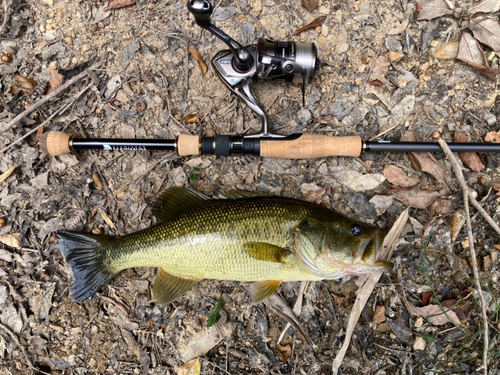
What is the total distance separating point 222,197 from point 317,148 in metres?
0.94

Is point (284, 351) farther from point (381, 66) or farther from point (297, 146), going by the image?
point (381, 66)

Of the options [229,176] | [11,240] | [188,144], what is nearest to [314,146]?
[229,176]

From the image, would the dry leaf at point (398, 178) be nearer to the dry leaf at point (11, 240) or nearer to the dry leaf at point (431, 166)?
the dry leaf at point (431, 166)

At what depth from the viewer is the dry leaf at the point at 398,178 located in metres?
3.20

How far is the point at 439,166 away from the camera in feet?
10.4

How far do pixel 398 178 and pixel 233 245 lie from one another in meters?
1.70

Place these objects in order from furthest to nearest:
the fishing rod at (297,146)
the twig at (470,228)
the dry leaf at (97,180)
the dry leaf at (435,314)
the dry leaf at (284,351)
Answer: the dry leaf at (97,180)
the dry leaf at (284,351)
the dry leaf at (435,314)
the fishing rod at (297,146)
the twig at (470,228)

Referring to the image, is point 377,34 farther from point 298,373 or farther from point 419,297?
point 298,373

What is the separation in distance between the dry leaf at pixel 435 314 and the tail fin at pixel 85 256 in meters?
2.81

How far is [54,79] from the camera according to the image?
338cm

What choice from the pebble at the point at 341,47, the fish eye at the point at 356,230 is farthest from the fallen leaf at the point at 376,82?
the fish eye at the point at 356,230

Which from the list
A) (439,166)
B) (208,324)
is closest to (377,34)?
(439,166)

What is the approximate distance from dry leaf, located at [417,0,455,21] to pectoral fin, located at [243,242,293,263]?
2.60 m

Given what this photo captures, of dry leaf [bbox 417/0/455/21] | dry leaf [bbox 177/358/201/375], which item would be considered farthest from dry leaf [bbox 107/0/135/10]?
dry leaf [bbox 177/358/201/375]
